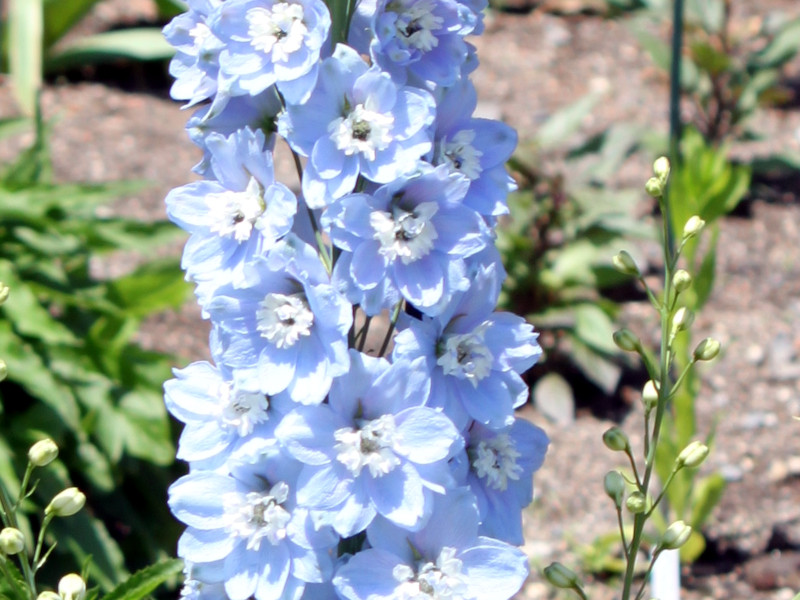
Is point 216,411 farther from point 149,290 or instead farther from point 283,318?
point 149,290

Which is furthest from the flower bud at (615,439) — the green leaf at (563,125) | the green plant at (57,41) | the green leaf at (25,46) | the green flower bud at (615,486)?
the green plant at (57,41)

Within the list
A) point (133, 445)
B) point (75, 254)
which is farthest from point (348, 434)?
point (75, 254)

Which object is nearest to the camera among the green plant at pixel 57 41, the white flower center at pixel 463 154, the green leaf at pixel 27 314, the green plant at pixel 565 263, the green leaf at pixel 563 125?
the white flower center at pixel 463 154

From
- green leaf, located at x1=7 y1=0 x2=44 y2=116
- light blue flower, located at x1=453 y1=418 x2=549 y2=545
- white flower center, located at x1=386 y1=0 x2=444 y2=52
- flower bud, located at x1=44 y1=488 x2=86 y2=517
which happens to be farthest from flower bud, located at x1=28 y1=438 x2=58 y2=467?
green leaf, located at x1=7 y1=0 x2=44 y2=116

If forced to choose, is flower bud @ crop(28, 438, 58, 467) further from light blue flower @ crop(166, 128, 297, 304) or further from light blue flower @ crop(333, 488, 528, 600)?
light blue flower @ crop(333, 488, 528, 600)

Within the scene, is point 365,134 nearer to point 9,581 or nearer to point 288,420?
point 288,420

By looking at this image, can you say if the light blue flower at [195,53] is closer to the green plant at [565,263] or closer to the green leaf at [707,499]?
the green leaf at [707,499]

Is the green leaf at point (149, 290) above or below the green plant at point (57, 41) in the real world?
above

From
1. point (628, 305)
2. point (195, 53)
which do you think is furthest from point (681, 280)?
point (628, 305)
